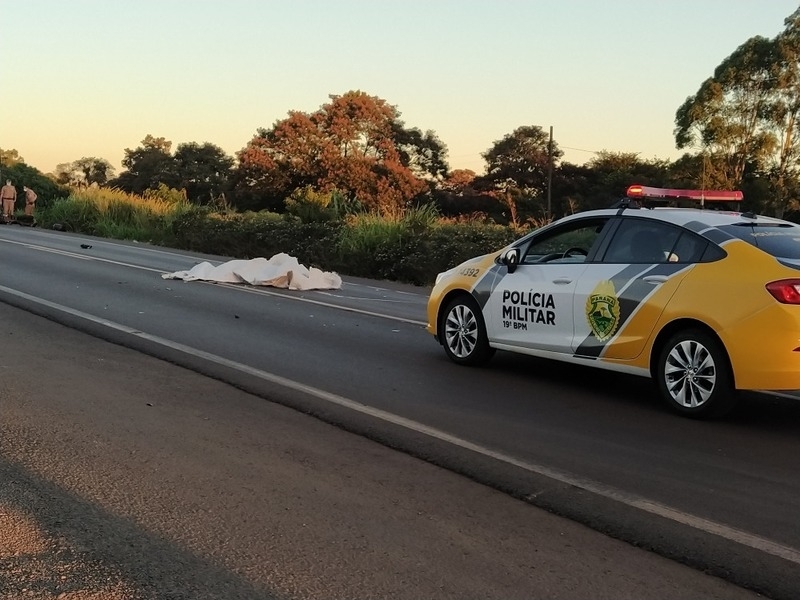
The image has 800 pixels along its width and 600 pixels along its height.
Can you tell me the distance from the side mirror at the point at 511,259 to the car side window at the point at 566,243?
77 mm

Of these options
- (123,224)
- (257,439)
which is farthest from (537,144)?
(257,439)

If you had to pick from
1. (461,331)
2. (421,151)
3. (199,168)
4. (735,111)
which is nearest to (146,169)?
(199,168)

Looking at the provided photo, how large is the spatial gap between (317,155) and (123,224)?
24134 millimetres

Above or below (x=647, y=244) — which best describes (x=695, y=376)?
below

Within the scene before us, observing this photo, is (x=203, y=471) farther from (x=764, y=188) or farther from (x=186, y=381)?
(x=764, y=188)

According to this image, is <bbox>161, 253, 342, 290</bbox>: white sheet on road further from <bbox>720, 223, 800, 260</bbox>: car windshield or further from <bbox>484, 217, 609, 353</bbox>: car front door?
<bbox>720, 223, 800, 260</bbox>: car windshield

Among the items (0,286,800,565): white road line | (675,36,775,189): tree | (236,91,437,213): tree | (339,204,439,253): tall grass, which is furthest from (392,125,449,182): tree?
(0,286,800,565): white road line

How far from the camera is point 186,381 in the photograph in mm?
7297

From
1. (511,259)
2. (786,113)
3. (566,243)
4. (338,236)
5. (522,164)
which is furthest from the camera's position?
(522,164)

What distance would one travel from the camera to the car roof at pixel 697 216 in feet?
22.6

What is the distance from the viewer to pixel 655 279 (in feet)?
22.0

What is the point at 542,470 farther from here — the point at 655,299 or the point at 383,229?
the point at 383,229

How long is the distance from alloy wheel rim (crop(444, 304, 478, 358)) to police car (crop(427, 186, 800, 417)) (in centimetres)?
1

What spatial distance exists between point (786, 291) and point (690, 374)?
0.92 metres
